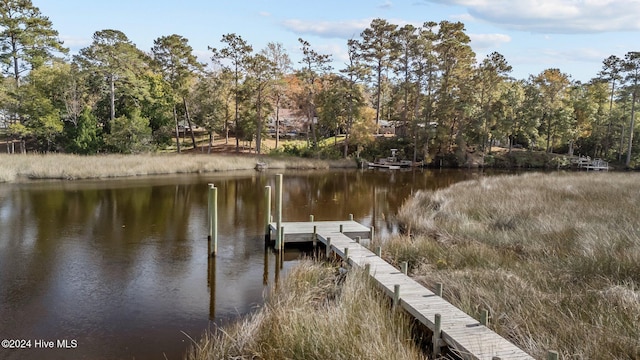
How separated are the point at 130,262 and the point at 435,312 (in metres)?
7.61

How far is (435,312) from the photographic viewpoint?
6.79m

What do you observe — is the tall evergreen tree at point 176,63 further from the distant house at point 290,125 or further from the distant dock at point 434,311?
the distant dock at point 434,311

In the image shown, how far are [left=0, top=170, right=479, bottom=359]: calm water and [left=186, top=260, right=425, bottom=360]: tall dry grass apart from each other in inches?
51.7

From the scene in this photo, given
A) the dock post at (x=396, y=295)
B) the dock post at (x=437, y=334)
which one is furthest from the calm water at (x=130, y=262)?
the dock post at (x=437, y=334)

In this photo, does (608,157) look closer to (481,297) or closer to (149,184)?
(149,184)

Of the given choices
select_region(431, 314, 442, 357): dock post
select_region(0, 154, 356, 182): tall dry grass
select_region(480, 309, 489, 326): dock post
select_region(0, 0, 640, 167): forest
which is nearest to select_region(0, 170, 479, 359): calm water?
select_region(0, 154, 356, 182): tall dry grass

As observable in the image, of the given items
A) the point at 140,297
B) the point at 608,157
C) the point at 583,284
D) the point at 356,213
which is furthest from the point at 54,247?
the point at 608,157

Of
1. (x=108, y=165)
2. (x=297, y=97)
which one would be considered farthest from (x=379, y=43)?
(x=108, y=165)

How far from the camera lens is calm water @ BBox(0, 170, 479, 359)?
7.73 m

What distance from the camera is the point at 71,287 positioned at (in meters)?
9.64

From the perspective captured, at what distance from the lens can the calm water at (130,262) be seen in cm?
773

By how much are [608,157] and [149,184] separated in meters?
41.6

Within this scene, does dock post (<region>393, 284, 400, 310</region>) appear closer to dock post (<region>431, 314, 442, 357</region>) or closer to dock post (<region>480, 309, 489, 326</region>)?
dock post (<region>431, 314, 442, 357</region>)

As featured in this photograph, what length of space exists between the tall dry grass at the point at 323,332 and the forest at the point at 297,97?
3089cm
